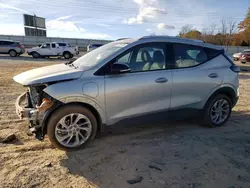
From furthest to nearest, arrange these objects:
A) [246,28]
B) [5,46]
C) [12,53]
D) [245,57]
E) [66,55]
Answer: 1. [246,28]
2. [12,53]
3. [5,46]
4. [66,55]
5. [245,57]

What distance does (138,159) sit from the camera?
3.14 m

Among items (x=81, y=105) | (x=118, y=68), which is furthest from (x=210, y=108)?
(x=81, y=105)

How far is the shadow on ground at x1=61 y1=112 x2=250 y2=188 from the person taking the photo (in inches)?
108

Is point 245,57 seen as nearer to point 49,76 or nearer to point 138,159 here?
point 138,159

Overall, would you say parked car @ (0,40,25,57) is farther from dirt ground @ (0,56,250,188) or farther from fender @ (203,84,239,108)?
fender @ (203,84,239,108)

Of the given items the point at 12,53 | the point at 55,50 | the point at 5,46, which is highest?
the point at 5,46

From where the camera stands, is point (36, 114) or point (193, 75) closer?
point (36, 114)

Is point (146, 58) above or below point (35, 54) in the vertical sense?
below

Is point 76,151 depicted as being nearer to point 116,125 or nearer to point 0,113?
point 116,125

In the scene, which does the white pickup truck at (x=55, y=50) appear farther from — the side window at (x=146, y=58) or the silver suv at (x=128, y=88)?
the side window at (x=146, y=58)

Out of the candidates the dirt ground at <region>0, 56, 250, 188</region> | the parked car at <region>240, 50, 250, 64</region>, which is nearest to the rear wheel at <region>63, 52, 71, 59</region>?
the parked car at <region>240, 50, 250, 64</region>

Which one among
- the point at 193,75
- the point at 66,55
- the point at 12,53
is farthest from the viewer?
the point at 12,53

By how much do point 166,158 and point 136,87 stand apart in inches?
46.8

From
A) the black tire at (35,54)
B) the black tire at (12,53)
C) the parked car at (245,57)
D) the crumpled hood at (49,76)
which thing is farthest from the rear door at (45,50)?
the crumpled hood at (49,76)
